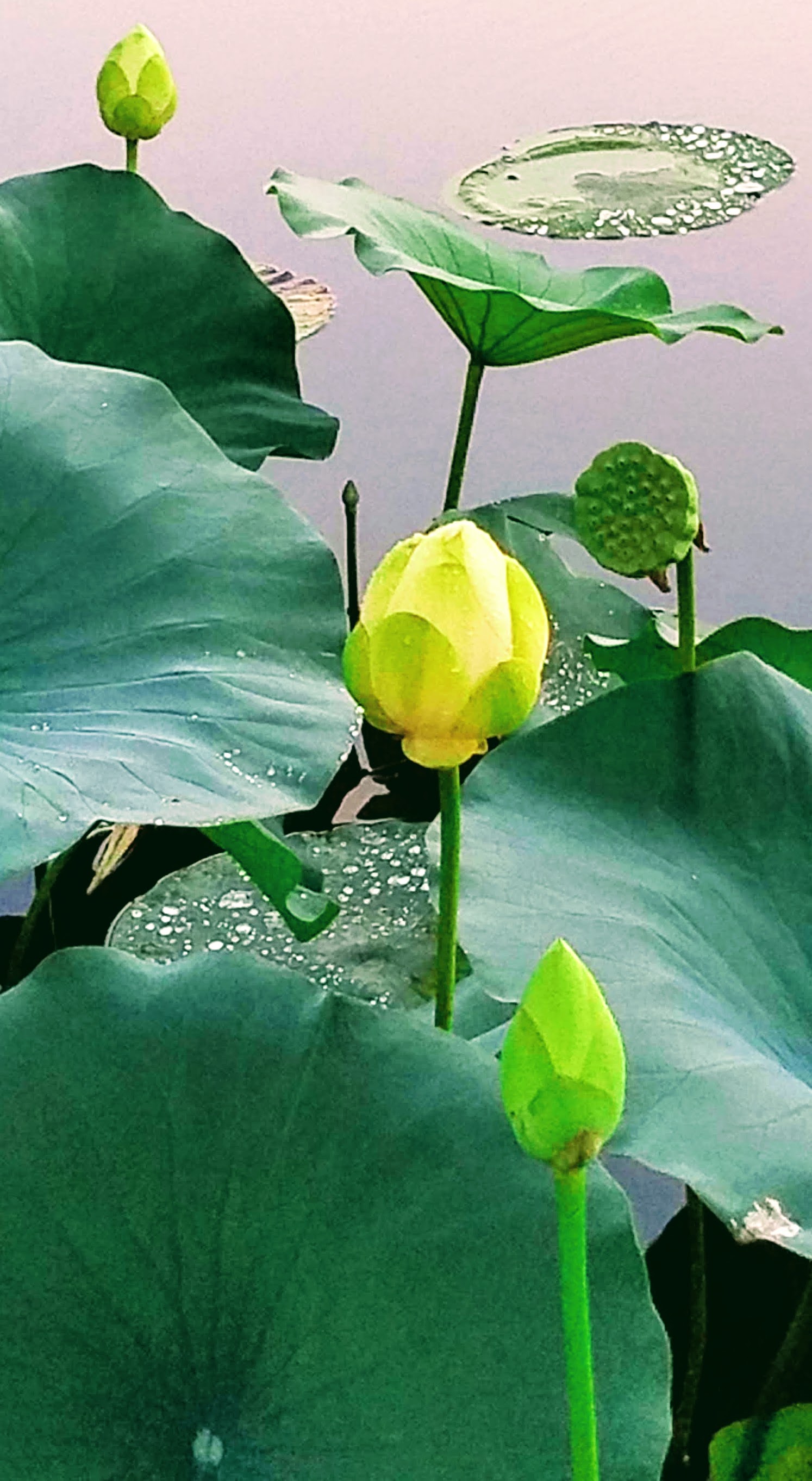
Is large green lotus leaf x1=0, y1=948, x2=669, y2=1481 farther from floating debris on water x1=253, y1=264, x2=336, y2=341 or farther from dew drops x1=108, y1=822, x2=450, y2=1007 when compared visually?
floating debris on water x1=253, y1=264, x2=336, y2=341

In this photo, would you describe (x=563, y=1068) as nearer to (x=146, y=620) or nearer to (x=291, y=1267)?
(x=291, y=1267)

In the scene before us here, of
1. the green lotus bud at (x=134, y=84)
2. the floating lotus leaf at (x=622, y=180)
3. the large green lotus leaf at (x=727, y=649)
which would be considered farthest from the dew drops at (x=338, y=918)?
the floating lotus leaf at (x=622, y=180)

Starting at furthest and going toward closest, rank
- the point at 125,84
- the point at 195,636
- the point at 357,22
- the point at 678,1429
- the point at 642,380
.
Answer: the point at 357,22
the point at 642,380
the point at 125,84
the point at 678,1429
the point at 195,636

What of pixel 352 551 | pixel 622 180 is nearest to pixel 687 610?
pixel 352 551

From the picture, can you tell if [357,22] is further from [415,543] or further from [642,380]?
[415,543]

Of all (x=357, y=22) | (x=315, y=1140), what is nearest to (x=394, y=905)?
(x=315, y=1140)

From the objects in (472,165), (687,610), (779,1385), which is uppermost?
(687,610)
